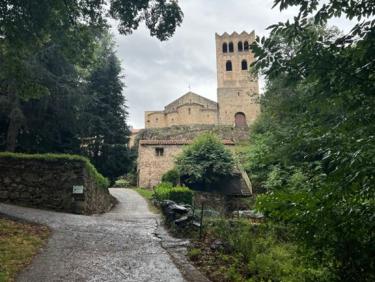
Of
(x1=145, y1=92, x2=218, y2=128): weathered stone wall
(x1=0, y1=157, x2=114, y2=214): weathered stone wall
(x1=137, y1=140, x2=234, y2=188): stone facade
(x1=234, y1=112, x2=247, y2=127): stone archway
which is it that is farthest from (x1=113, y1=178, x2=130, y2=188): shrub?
(x1=234, y1=112, x2=247, y2=127): stone archway

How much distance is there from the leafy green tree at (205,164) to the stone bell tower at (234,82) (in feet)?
104

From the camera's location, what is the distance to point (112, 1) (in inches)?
438

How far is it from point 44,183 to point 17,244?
5.95 m

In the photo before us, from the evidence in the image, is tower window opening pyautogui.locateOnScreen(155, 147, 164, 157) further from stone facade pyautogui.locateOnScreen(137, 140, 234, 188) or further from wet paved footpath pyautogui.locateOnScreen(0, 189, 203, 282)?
wet paved footpath pyautogui.locateOnScreen(0, 189, 203, 282)

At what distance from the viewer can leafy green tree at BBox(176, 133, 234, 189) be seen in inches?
1016

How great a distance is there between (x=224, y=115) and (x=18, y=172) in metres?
47.3

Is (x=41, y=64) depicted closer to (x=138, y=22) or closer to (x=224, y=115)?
(x=138, y=22)

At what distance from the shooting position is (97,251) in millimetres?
8211

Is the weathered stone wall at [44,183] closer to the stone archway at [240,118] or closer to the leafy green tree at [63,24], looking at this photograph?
the leafy green tree at [63,24]

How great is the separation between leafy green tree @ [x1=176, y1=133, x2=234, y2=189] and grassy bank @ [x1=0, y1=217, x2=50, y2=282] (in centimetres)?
1594

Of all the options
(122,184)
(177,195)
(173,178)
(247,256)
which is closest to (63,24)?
(247,256)

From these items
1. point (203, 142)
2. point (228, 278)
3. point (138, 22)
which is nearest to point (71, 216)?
point (138, 22)

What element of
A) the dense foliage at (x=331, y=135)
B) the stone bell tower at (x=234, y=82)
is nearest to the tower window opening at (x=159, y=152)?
the stone bell tower at (x=234, y=82)

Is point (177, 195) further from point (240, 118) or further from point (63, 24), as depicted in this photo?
point (240, 118)
